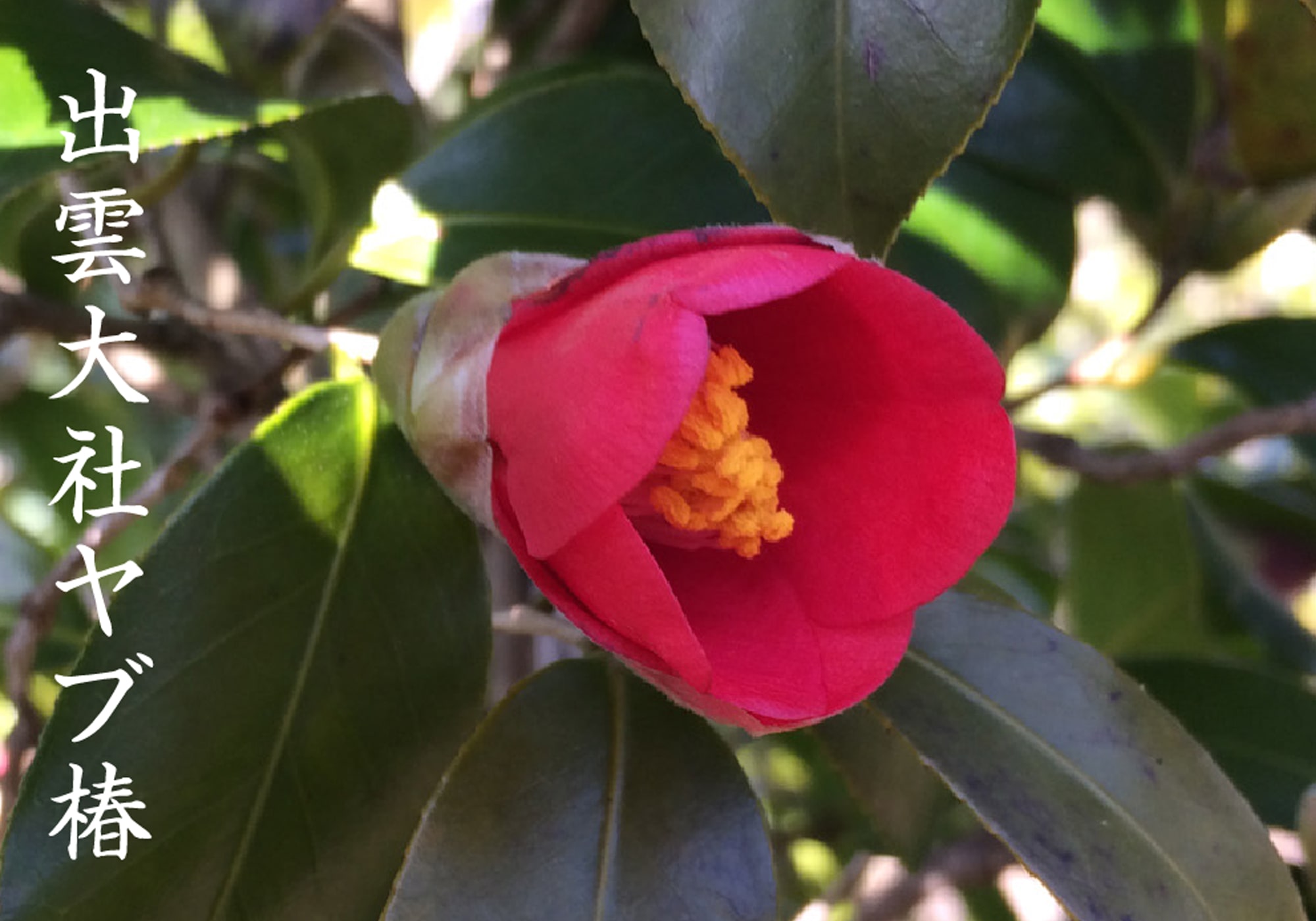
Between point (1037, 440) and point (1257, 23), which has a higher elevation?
point (1257, 23)

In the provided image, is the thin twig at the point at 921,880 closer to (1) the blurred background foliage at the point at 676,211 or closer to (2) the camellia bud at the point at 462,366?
(1) the blurred background foliage at the point at 676,211

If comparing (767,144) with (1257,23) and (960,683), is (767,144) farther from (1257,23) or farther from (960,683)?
(1257,23)

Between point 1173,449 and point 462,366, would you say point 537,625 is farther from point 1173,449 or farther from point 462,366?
point 1173,449

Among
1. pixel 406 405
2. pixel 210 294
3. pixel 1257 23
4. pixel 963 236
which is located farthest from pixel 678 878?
pixel 210 294

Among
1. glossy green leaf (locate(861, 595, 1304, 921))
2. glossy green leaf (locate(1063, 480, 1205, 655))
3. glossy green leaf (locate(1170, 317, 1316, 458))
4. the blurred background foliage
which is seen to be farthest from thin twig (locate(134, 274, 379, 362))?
glossy green leaf (locate(1063, 480, 1205, 655))

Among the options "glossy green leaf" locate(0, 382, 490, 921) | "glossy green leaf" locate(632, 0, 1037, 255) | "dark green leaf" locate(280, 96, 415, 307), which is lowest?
"glossy green leaf" locate(0, 382, 490, 921)

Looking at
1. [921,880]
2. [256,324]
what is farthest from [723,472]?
[921,880]

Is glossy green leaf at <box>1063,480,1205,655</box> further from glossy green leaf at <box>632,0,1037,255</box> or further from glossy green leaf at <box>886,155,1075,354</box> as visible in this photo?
glossy green leaf at <box>632,0,1037,255</box>
